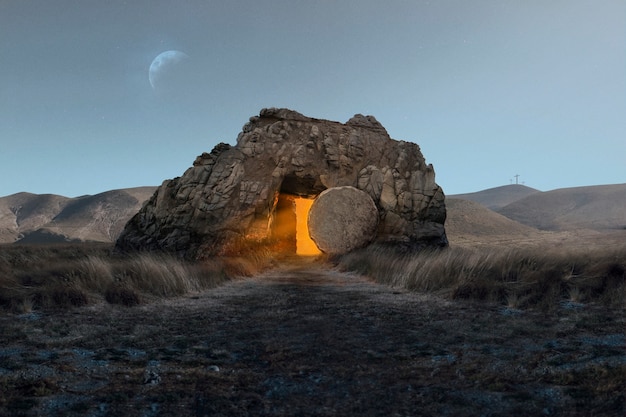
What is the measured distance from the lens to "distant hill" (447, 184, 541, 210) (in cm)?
14738

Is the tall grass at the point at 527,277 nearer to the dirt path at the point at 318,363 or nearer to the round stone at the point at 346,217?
the dirt path at the point at 318,363

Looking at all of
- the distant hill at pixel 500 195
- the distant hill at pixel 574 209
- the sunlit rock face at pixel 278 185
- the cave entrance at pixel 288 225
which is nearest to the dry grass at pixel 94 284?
the sunlit rock face at pixel 278 185

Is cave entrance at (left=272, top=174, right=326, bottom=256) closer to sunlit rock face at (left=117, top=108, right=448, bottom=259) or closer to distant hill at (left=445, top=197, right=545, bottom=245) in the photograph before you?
sunlit rock face at (left=117, top=108, right=448, bottom=259)

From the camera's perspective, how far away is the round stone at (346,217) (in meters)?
18.7

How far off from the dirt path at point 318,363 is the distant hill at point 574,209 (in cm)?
7359

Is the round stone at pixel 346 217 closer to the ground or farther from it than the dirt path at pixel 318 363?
farther from it

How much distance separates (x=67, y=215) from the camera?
93.2 metres

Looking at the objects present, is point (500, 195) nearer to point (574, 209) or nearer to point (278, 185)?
point (574, 209)

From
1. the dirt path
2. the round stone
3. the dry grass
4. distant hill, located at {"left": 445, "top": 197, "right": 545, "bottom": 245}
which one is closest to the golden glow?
the round stone

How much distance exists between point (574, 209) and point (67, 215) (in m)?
101

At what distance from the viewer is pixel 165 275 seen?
9.56 meters

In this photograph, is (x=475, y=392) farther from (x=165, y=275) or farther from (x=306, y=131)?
(x=306, y=131)

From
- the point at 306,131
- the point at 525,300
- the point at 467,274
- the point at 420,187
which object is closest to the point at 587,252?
the point at 467,274

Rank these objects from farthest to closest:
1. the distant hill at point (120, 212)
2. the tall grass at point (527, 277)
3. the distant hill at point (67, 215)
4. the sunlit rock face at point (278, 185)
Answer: the distant hill at point (67, 215) < the distant hill at point (120, 212) < the sunlit rock face at point (278, 185) < the tall grass at point (527, 277)
